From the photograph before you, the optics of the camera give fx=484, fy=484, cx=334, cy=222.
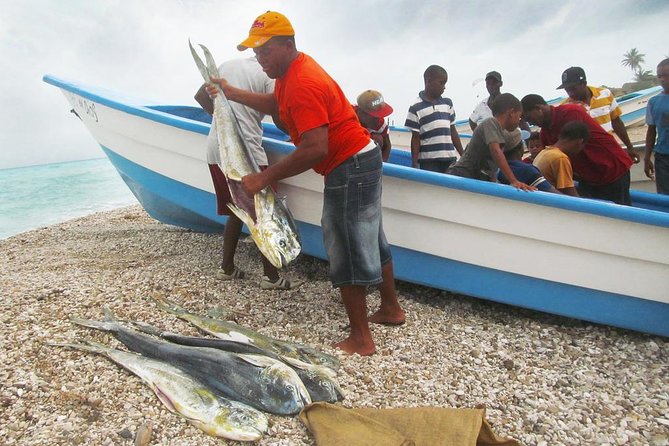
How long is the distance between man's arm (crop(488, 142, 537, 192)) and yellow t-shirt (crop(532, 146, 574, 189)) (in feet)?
1.79

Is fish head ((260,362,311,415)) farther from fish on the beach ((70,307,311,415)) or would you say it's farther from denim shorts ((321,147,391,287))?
denim shorts ((321,147,391,287))

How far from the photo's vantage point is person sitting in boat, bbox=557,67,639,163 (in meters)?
5.26

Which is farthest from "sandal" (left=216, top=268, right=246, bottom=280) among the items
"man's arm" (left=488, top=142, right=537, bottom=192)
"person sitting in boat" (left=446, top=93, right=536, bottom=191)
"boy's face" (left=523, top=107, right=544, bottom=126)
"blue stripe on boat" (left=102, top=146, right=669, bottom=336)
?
"boy's face" (left=523, top=107, right=544, bottom=126)

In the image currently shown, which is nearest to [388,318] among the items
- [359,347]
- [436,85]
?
[359,347]

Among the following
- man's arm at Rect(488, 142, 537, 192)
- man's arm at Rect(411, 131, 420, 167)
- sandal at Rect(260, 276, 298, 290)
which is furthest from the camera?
man's arm at Rect(411, 131, 420, 167)

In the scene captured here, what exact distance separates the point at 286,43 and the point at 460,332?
2435mm

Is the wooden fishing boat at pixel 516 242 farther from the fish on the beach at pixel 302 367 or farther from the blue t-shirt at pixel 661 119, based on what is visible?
the blue t-shirt at pixel 661 119

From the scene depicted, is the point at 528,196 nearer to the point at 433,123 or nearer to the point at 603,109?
the point at 433,123

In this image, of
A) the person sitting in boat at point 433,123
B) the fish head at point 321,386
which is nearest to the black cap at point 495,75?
the person sitting in boat at point 433,123

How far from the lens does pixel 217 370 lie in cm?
274

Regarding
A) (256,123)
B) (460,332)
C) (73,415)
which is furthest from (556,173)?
(73,415)

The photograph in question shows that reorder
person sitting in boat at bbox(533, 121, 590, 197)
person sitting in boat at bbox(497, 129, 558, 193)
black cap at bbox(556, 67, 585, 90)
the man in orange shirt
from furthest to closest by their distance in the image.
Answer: black cap at bbox(556, 67, 585, 90), person sitting in boat at bbox(533, 121, 590, 197), person sitting in boat at bbox(497, 129, 558, 193), the man in orange shirt

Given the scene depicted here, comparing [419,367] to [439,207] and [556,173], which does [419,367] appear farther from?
[556,173]

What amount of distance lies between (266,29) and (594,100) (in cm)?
449
